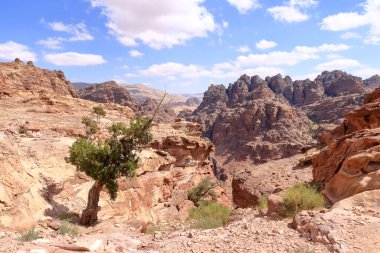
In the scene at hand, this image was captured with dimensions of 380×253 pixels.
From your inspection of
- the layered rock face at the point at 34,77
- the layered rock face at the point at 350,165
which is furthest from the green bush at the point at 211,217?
the layered rock face at the point at 34,77

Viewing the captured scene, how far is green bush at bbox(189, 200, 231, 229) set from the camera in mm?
11286

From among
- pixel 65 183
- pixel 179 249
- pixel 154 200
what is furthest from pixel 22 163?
pixel 179 249

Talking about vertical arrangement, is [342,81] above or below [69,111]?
above

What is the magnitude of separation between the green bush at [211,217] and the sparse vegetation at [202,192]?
1.13m

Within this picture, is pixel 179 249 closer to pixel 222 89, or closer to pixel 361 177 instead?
pixel 361 177

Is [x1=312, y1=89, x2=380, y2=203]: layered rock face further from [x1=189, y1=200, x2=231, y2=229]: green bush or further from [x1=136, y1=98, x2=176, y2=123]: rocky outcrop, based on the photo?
[x1=136, y1=98, x2=176, y2=123]: rocky outcrop

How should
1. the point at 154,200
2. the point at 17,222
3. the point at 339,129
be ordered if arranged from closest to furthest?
the point at 17,222 → the point at 154,200 → the point at 339,129

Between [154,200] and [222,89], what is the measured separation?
105185 mm

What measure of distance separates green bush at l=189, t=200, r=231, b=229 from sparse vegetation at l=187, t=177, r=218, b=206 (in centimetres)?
113

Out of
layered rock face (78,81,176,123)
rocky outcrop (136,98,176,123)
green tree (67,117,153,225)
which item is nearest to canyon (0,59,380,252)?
green tree (67,117,153,225)

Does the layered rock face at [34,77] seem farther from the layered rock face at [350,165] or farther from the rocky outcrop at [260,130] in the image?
the layered rock face at [350,165]

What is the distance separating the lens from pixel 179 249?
7.99m

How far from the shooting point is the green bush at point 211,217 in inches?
444

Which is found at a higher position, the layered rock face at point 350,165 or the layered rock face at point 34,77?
the layered rock face at point 34,77
